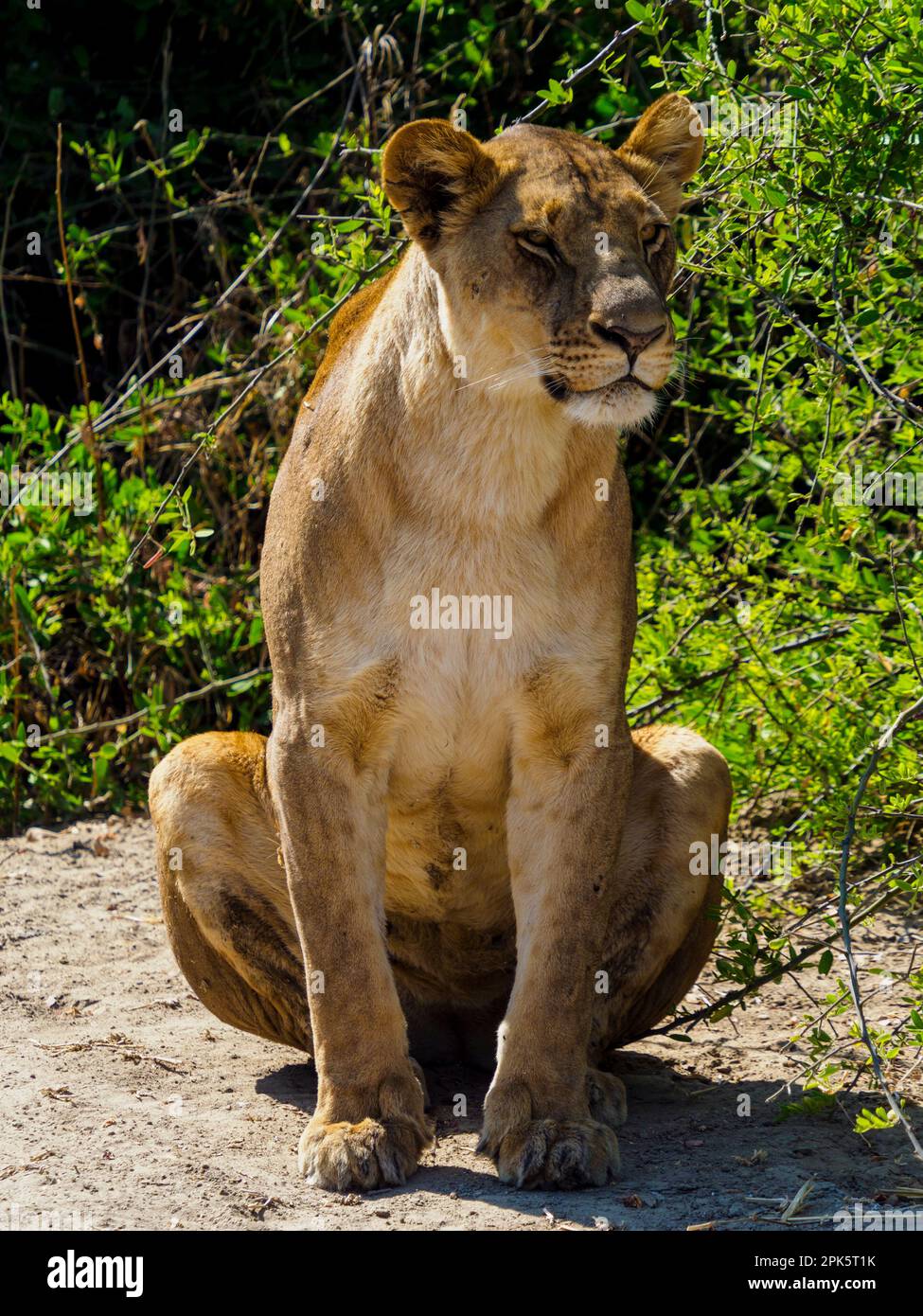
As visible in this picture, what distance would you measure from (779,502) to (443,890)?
2.26m

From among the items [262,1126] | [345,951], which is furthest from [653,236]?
[262,1126]

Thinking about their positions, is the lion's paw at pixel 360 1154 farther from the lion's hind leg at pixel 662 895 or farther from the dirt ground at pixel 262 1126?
the lion's hind leg at pixel 662 895

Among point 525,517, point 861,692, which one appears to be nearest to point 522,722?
point 525,517

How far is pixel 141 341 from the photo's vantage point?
7809mm

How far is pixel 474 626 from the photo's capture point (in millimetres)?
3877

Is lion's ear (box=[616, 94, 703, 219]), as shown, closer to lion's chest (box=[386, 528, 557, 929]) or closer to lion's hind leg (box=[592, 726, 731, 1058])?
lion's chest (box=[386, 528, 557, 929])

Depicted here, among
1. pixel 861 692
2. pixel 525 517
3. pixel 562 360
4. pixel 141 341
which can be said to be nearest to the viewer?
pixel 562 360

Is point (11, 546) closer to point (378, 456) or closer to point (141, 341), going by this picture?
point (141, 341)

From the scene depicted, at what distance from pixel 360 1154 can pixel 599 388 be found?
1639 millimetres

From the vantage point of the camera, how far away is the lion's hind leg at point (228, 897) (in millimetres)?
4367

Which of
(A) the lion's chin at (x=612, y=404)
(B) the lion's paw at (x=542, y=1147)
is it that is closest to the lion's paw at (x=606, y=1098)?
(B) the lion's paw at (x=542, y=1147)

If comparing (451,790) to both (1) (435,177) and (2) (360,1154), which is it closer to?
(2) (360,1154)

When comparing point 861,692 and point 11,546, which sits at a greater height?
point 11,546

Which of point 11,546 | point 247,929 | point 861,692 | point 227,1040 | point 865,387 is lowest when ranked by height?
point 227,1040
